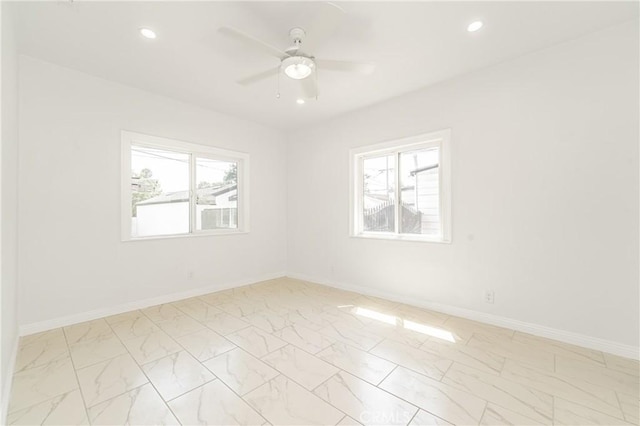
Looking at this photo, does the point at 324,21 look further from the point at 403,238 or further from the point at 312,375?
the point at 403,238

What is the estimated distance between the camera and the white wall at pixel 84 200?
8.63 feet

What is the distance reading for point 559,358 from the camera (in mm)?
2156

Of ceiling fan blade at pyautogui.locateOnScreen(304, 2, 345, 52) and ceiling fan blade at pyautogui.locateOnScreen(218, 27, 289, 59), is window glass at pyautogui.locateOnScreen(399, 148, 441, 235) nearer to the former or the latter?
ceiling fan blade at pyautogui.locateOnScreen(304, 2, 345, 52)

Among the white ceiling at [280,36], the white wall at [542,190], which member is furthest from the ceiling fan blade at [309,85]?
the white wall at [542,190]

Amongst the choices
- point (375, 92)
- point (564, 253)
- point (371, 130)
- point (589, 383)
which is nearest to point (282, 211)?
point (371, 130)

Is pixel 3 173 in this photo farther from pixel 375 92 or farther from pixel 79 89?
pixel 375 92

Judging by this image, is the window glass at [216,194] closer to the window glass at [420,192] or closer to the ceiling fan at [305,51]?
the ceiling fan at [305,51]

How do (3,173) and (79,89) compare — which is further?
(79,89)

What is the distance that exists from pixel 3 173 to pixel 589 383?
13.6 ft

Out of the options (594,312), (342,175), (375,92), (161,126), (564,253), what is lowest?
(594,312)

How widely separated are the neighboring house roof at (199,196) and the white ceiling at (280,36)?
1385mm

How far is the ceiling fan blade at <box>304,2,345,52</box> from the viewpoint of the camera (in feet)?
5.41

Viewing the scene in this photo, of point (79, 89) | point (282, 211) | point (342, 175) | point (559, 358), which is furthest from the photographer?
point (282, 211)

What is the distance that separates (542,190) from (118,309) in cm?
470
